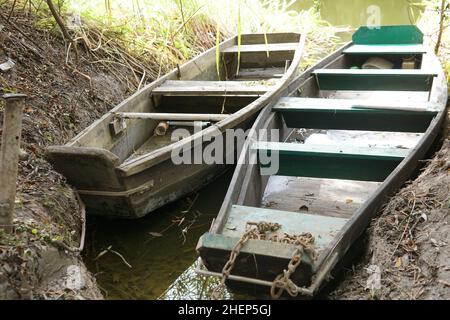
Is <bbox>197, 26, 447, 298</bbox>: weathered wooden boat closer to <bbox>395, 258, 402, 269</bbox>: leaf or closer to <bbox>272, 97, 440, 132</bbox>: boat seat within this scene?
<bbox>272, 97, 440, 132</bbox>: boat seat

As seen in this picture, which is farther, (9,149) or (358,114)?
(358,114)

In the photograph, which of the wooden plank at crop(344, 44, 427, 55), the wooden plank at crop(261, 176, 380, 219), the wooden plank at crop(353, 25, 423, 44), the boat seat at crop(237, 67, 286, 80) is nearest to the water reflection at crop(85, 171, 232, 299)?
the wooden plank at crop(261, 176, 380, 219)

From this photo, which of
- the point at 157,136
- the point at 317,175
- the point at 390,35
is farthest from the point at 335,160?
the point at 390,35

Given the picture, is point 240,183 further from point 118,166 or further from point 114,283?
point 114,283

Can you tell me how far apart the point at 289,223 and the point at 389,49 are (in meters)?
3.68

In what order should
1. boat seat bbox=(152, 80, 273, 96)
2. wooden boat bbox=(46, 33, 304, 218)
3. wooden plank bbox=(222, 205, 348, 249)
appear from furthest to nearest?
1. boat seat bbox=(152, 80, 273, 96)
2. wooden boat bbox=(46, 33, 304, 218)
3. wooden plank bbox=(222, 205, 348, 249)

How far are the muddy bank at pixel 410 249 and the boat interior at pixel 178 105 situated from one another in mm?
1503

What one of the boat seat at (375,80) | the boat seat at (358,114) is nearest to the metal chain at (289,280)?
the boat seat at (358,114)

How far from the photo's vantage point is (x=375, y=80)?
15.2ft

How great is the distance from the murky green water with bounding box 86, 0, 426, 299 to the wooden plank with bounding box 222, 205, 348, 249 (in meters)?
0.52

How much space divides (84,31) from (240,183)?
2818 mm

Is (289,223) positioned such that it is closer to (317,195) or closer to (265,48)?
(317,195)

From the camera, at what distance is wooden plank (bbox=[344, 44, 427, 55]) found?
534 centimetres

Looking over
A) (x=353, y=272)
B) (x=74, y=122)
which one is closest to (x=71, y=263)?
(x=353, y=272)
